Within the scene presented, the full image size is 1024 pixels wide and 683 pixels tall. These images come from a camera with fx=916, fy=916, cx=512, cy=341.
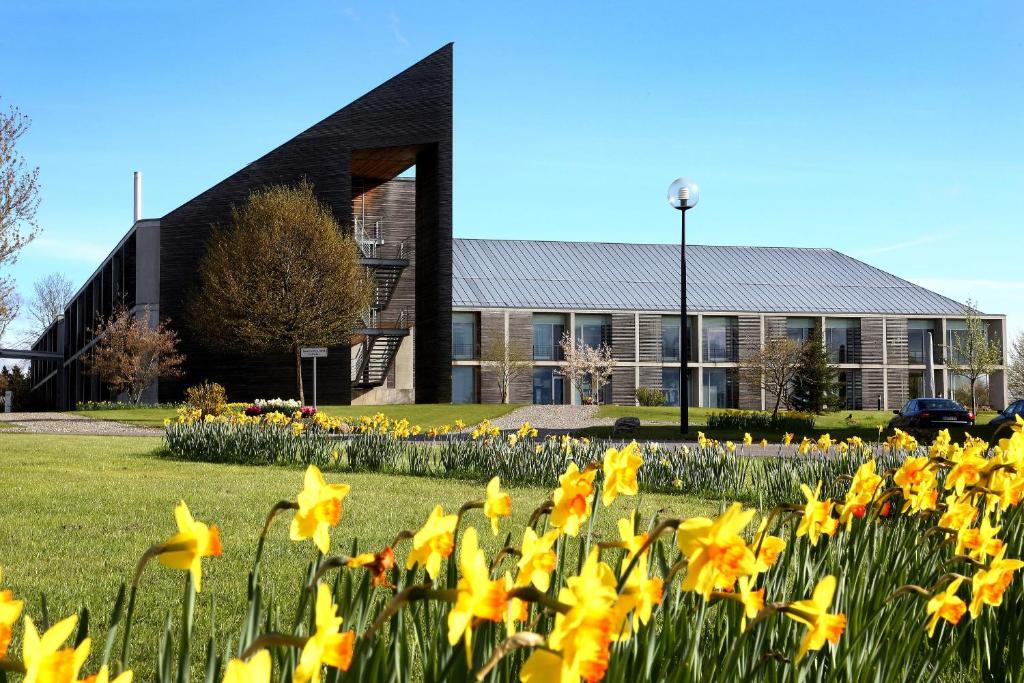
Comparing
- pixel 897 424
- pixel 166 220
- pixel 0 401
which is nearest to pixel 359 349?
pixel 166 220

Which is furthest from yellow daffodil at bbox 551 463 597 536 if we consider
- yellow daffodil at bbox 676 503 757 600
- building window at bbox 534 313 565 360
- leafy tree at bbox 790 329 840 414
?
building window at bbox 534 313 565 360

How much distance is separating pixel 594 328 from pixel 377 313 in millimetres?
12449

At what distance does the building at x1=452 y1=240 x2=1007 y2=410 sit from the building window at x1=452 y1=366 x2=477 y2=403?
0.08m

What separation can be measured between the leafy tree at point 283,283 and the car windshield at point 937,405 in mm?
19548

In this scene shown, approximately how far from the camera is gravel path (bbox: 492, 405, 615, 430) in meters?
29.9

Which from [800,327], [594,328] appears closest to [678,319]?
[594,328]

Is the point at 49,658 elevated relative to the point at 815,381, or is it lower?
elevated

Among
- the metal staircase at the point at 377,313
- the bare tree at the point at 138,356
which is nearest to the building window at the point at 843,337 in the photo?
the metal staircase at the point at 377,313

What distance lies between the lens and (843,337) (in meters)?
50.8

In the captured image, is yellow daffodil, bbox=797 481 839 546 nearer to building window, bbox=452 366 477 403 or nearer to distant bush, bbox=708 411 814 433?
distant bush, bbox=708 411 814 433

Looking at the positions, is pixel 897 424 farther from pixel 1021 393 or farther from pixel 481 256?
pixel 1021 393

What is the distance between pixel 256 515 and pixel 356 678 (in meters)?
7.22

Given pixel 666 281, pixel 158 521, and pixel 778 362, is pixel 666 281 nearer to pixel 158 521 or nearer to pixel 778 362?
pixel 778 362

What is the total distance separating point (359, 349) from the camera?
41062 millimetres
